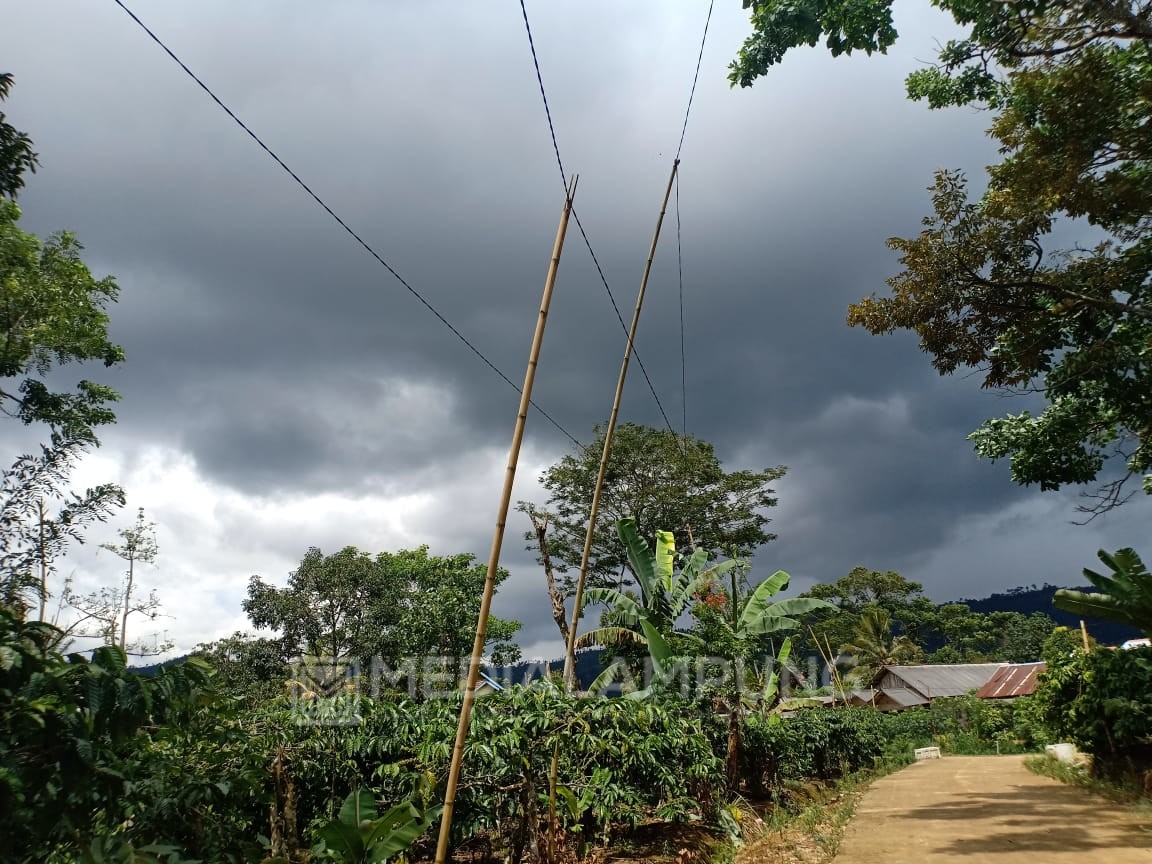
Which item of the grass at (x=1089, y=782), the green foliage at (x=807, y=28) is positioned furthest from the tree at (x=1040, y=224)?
the grass at (x=1089, y=782)

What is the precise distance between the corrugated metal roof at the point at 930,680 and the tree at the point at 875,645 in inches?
56.5

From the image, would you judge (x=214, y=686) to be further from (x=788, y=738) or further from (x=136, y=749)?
(x=788, y=738)

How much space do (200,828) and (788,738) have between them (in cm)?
935

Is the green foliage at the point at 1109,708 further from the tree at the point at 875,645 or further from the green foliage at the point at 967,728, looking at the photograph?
the tree at the point at 875,645

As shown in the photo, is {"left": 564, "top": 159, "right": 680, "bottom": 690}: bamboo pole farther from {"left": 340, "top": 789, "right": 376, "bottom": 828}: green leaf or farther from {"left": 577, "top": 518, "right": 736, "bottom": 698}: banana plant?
{"left": 577, "top": 518, "right": 736, "bottom": 698}: banana plant

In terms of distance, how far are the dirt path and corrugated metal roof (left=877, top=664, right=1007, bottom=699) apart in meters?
27.6

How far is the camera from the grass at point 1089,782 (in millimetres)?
9164

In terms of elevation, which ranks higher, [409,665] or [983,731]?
[409,665]

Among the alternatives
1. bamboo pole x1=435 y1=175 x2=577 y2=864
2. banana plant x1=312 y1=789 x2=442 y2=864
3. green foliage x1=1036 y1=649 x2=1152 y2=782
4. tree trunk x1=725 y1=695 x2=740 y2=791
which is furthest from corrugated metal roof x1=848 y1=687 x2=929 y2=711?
bamboo pole x1=435 y1=175 x2=577 y2=864

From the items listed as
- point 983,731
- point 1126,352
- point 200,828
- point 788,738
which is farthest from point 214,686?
point 983,731

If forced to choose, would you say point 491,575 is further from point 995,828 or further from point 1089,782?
point 1089,782

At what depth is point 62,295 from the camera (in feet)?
54.6

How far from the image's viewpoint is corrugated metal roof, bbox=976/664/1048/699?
2783 cm

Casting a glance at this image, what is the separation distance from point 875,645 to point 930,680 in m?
5.21
